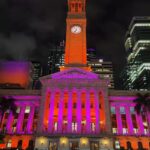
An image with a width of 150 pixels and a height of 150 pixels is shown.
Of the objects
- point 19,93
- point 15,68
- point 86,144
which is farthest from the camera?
point 15,68

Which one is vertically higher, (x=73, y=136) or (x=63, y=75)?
Result: (x=63, y=75)

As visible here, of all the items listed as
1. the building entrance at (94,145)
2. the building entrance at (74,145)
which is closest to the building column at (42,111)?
the building entrance at (74,145)

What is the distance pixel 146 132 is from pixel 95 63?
397 ft

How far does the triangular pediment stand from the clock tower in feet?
23.4

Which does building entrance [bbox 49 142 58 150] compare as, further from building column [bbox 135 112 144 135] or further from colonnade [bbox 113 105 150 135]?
building column [bbox 135 112 144 135]

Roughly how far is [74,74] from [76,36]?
20.0 m

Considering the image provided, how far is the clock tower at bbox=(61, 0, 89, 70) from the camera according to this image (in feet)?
282

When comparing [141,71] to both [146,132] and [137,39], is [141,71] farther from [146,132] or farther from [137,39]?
[146,132]

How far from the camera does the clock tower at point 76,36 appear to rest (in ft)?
282

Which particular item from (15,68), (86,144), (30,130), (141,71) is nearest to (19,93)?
(30,130)

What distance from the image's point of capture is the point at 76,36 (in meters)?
90.0

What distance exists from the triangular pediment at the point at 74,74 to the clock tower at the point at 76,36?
23.4 ft

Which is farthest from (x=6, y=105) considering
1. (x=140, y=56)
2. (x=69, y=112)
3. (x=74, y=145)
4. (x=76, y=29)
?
(x=140, y=56)

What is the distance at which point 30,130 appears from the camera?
72875mm
